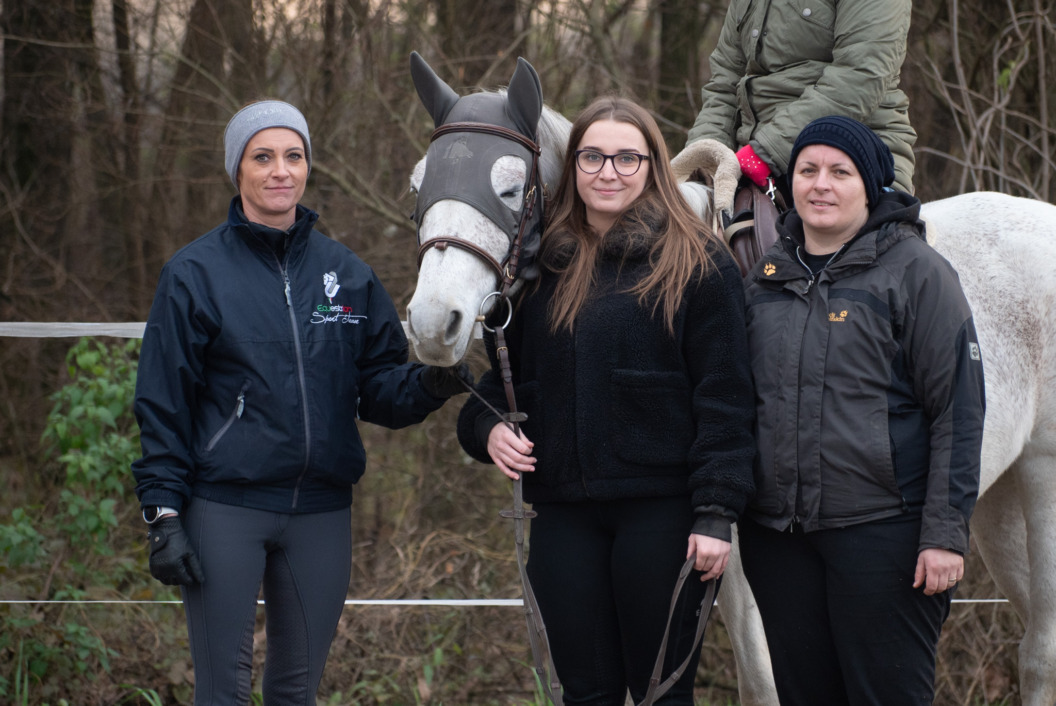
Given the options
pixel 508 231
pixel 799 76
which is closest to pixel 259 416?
pixel 508 231

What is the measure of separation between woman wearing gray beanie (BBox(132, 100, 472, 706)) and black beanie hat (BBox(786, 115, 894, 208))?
3.21 feet

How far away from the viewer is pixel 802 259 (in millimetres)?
2342

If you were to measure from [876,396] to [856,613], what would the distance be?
465 mm

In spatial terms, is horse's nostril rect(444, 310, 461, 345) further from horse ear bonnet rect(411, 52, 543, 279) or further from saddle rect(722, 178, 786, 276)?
saddle rect(722, 178, 786, 276)

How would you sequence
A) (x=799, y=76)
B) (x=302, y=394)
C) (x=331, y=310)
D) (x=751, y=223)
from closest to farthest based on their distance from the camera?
(x=302, y=394) → (x=331, y=310) → (x=751, y=223) → (x=799, y=76)

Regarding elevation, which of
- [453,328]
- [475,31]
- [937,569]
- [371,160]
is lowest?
[937,569]

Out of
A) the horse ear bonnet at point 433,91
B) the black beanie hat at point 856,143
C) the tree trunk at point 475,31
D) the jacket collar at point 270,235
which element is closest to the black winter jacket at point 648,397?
the black beanie hat at point 856,143

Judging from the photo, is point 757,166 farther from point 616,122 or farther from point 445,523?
point 445,523

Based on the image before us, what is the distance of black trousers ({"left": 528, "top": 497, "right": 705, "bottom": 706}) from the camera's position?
2.23 metres

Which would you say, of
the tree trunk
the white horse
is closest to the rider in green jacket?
A: the white horse

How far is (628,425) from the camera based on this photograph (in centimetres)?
225

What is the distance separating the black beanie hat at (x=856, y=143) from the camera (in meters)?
2.23

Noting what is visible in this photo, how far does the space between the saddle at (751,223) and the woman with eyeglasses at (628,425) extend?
536 mm

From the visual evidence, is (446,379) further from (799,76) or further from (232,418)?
(799,76)
